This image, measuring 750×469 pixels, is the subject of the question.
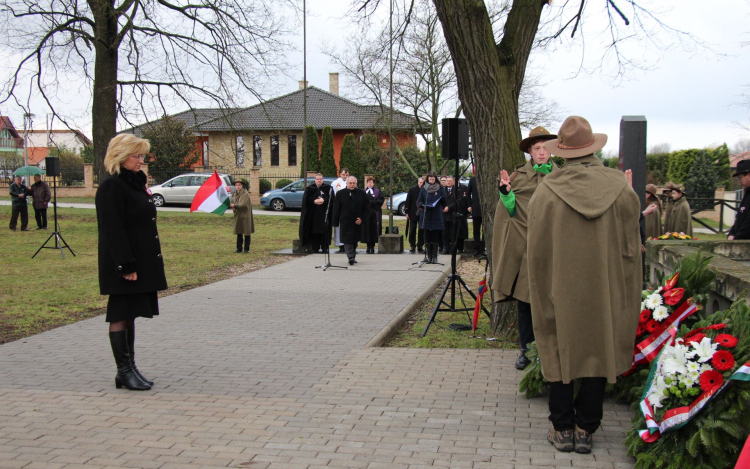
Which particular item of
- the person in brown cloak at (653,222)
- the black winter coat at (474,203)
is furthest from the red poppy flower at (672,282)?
the black winter coat at (474,203)

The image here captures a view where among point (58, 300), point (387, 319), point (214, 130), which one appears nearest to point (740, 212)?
point (387, 319)

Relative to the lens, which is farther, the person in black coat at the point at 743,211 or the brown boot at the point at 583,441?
the person in black coat at the point at 743,211

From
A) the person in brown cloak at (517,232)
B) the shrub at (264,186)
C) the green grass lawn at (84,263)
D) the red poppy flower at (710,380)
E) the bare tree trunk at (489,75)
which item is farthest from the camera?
the shrub at (264,186)

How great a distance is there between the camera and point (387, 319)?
339 inches

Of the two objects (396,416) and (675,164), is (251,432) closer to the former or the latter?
(396,416)

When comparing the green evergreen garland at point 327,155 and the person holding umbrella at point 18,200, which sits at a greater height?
the green evergreen garland at point 327,155

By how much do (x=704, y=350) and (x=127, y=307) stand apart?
13.5 feet

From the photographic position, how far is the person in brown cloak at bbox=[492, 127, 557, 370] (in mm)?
5707

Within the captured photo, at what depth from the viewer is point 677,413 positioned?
3.75 m

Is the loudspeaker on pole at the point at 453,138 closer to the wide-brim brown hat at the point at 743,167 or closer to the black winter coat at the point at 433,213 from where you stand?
the wide-brim brown hat at the point at 743,167

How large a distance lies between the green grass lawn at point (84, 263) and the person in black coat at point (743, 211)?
8457mm

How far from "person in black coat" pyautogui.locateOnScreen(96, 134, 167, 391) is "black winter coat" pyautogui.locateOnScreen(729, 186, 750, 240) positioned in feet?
22.4

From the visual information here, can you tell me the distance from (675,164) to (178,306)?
30.9 meters

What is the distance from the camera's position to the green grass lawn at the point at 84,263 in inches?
381
